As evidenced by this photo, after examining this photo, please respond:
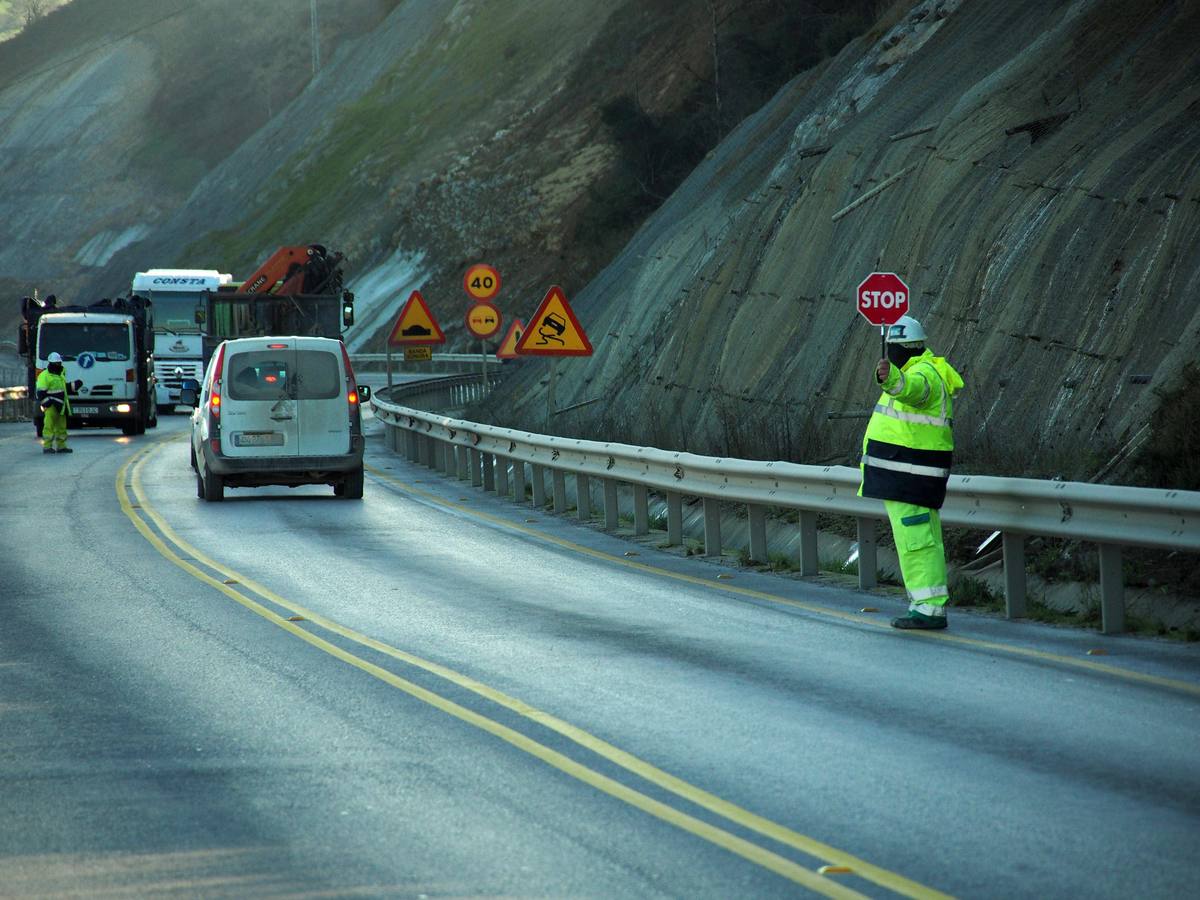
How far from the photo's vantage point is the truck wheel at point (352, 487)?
72.8 ft

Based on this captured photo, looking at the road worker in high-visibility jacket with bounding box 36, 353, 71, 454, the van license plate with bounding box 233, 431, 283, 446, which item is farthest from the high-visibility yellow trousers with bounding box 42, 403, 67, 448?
the van license plate with bounding box 233, 431, 283, 446

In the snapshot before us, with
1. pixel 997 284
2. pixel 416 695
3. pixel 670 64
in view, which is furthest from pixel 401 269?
pixel 416 695

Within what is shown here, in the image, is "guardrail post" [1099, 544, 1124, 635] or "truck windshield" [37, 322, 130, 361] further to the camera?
"truck windshield" [37, 322, 130, 361]

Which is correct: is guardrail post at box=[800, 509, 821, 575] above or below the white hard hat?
below

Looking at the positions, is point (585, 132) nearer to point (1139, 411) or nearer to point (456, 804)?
point (1139, 411)

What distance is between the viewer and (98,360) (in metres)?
38.9

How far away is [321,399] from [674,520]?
6.45 meters

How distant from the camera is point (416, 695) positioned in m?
9.02

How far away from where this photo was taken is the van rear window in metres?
21.8

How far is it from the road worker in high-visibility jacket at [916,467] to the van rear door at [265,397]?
11799 mm

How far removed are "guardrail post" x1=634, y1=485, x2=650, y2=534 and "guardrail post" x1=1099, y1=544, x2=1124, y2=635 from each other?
740cm

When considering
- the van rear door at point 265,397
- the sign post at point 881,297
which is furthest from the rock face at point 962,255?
the van rear door at point 265,397

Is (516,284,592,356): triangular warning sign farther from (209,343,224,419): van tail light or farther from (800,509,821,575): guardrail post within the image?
→ (800,509,821,575): guardrail post

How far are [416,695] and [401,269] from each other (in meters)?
64.7
